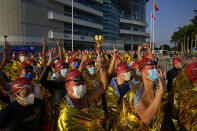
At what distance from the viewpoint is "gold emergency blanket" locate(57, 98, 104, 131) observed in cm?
193

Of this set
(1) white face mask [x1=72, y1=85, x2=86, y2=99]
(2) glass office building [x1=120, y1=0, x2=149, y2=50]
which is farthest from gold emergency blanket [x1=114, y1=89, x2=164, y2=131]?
(2) glass office building [x1=120, y1=0, x2=149, y2=50]

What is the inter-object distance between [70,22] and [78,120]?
42.6 m

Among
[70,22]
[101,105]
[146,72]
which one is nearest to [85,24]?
[70,22]

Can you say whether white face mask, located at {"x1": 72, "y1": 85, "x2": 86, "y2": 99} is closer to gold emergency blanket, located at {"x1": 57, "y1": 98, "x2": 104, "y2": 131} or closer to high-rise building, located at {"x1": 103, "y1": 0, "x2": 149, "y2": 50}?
gold emergency blanket, located at {"x1": 57, "y1": 98, "x2": 104, "y2": 131}

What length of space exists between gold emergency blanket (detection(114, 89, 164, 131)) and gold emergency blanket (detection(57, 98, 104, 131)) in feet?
0.92

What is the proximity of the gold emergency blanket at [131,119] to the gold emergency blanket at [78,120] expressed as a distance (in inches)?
11.0

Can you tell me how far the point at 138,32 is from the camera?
6862 cm

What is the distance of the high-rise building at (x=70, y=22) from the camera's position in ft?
109

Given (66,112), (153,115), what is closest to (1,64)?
(66,112)

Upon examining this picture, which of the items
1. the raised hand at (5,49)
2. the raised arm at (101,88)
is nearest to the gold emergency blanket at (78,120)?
the raised arm at (101,88)

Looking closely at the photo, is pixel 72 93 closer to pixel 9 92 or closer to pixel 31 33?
pixel 9 92

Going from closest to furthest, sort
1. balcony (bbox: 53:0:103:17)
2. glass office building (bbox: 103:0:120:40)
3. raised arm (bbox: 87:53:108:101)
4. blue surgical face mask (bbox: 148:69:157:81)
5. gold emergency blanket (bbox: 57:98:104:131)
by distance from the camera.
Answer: gold emergency blanket (bbox: 57:98:104:131) → blue surgical face mask (bbox: 148:69:157:81) → raised arm (bbox: 87:53:108:101) → balcony (bbox: 53:0:103:17) → glass office building (bbox: 103:0:120:40)

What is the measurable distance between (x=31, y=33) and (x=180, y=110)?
120ft

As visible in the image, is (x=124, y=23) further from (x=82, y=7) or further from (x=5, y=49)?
(x=5, y=49)
